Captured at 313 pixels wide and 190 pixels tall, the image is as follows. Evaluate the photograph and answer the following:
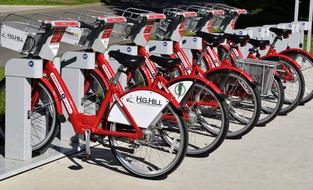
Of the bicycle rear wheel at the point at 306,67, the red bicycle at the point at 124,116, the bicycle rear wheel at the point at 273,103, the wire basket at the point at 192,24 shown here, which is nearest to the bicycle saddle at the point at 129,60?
the red bicycle at the point at 124,116

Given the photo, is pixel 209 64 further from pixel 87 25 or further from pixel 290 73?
pixel 87 25

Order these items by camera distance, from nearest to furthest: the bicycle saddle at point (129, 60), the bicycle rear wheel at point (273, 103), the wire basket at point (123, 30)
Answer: the bicycle saddle at point (129, 60) → the wire basket at point (123, 30) → the bicycle rear wheel at point (273, 103)

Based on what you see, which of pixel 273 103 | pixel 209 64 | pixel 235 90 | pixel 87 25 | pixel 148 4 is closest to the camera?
pixel 87 25

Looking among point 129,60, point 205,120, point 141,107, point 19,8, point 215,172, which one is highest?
point 19,8

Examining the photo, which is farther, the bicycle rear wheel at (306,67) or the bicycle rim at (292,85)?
the bicycle rear wheel at (306,67)

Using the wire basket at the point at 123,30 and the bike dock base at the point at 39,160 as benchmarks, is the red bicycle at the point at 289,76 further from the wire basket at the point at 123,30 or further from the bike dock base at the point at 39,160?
the bike dock base at the point at 39,160

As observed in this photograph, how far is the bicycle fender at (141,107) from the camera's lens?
546 centimetres

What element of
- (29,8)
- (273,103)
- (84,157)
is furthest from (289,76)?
(29,8)

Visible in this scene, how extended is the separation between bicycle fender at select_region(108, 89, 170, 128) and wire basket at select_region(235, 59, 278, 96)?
7.05ft

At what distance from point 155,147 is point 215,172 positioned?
0.67m

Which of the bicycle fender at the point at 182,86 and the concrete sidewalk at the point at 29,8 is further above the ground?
the concrete sidewalk at the point at 29,8

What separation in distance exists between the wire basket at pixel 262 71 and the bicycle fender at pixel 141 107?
7.05 feet

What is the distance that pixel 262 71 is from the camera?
7.40m

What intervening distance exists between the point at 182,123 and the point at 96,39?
65.9 inches
